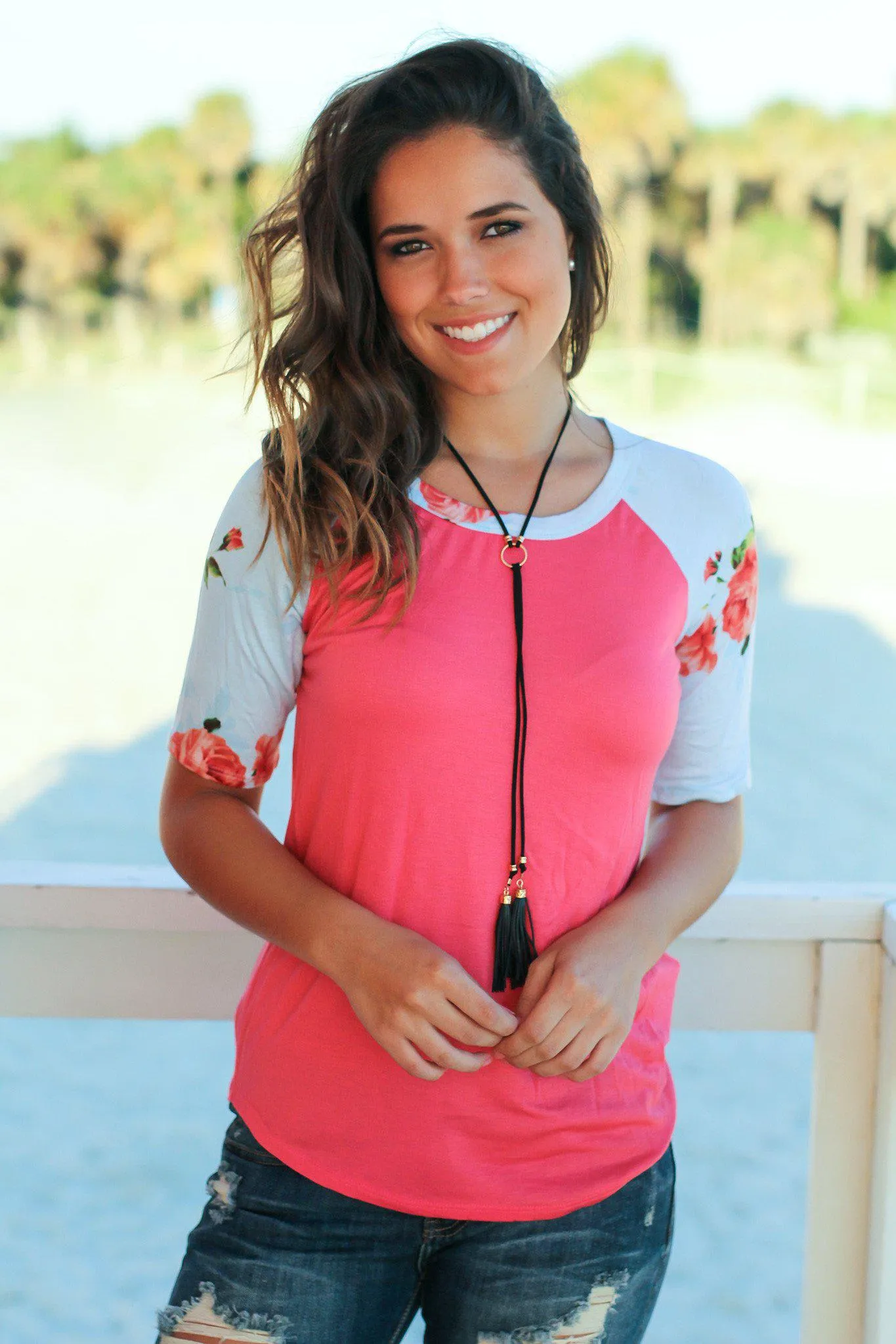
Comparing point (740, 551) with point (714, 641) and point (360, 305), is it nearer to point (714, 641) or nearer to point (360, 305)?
point (714, 641)

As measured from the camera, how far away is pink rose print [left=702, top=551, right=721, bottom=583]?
1079 millimetres

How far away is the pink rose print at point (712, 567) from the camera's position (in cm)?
108

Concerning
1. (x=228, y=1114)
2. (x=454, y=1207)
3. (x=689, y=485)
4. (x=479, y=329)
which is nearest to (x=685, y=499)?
(x=689, y=485)

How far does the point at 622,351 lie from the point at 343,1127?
39.7ft

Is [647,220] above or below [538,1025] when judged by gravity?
above

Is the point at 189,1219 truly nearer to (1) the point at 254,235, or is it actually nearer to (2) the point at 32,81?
(1) the point at 254,235

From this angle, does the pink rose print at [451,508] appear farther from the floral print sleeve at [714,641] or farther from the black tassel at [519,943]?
the black tassel at [519,943]

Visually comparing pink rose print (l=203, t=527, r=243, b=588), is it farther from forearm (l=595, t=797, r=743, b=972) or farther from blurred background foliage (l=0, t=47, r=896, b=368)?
blurred background foliage (l=0, t=47, r=896, b=368)

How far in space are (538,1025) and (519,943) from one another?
67mm

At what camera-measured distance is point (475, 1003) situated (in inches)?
36.0

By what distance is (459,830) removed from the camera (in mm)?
968

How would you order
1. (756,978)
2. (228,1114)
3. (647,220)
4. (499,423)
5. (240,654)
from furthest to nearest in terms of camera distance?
(647,220)
(228,1114)
(756,978)
(499,423)
(240,654)

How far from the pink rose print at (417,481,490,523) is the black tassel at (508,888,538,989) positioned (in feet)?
1.01

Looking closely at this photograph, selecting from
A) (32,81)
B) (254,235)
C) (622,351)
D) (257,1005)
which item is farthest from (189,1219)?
(32,81)
